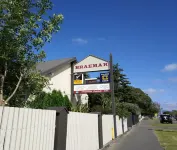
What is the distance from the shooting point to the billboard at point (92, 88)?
65.8 feet

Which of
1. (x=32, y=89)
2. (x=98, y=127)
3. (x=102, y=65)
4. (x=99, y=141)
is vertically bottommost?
(x=99, y=141)

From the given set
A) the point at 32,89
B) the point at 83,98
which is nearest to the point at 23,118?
the point at 32,89

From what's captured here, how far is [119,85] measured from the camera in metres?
47.1

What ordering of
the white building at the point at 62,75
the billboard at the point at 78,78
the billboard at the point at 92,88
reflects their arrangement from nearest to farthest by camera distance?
the white building at the point at 62,75 → the billboard at the point at 92,88 → the billboard at the point at 78,78

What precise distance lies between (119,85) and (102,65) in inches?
1054

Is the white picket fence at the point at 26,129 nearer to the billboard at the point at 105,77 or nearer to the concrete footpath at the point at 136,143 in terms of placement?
the concrete footpath at the point at 136,143

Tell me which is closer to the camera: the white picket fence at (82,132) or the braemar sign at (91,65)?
the white picket fence at (82,132)

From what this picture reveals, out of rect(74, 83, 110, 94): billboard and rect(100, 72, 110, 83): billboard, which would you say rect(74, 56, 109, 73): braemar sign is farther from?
rect(74, 83, 110, 94): billboard

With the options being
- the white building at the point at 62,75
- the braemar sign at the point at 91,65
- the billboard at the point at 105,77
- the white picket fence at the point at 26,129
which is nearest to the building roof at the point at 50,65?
the white building at the point at 62,75

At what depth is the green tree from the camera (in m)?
7.00

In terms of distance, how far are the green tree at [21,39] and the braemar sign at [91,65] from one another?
1190 cm

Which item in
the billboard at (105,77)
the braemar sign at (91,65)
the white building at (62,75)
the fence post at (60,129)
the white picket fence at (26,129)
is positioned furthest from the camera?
the braemar sign at (91,65)

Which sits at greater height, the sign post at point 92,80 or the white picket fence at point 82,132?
the sign post at point 92,80

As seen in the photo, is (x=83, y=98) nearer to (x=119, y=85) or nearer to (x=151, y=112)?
(x=119, y=85)
